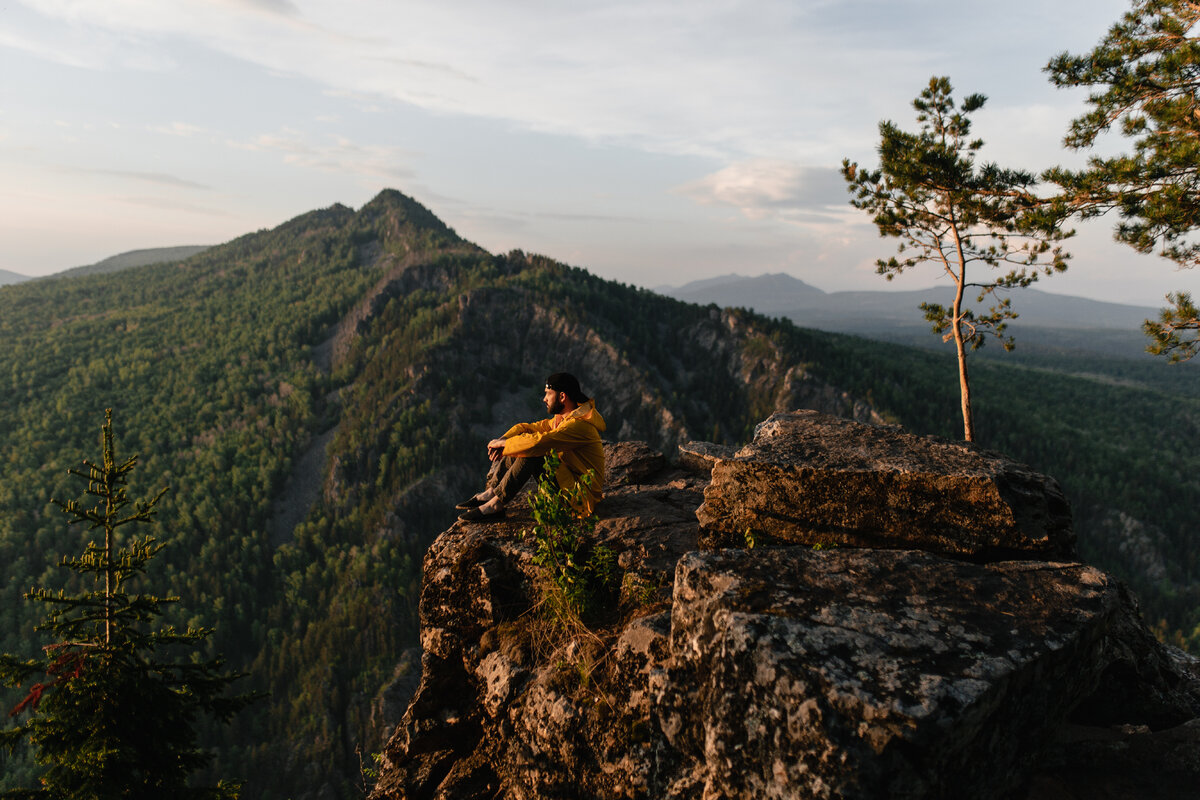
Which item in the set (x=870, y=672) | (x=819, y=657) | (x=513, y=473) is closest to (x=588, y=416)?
(x=513, y=473)

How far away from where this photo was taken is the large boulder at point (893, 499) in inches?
258

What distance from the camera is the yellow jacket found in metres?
9.07

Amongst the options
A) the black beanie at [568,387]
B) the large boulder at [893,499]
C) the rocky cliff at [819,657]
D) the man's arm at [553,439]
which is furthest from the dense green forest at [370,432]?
the large boulder at [893,499]

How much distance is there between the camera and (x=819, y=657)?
4445 mm

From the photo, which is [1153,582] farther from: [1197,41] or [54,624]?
[54,624]

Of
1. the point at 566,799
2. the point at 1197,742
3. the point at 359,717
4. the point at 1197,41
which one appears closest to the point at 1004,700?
the point at 1197,742

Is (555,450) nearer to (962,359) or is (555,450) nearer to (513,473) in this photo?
(513,473)

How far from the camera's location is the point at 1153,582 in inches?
4301

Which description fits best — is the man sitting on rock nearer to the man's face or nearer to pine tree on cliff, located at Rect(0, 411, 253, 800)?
the man's face

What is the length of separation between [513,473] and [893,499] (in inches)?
222

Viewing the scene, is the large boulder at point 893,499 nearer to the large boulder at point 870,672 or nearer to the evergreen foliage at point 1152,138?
the large boulder at point 870,672

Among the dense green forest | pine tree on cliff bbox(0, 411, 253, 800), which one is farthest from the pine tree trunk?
the dense green forest

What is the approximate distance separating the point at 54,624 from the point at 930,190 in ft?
78.3

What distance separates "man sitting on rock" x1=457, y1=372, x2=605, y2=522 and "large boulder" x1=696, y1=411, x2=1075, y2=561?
2.43 m
